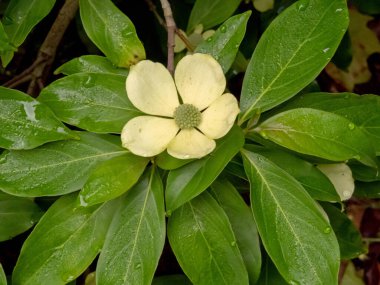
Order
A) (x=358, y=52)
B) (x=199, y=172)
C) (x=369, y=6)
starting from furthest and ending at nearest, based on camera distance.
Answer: (x=358, y=52), (x=369, y=6), (x=199, y=172)

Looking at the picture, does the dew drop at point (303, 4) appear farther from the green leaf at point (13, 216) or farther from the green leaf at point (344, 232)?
the green leaf at point (13, 216)

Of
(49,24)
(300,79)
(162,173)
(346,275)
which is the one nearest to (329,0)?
(300,79)

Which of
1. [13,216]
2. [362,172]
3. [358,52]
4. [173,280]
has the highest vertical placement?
[13,216]

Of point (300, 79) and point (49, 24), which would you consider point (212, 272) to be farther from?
point (49, 24)

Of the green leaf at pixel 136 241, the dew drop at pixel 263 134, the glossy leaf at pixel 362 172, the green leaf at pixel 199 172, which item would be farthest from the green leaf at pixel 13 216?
the glossy leaf at pixel 362 172

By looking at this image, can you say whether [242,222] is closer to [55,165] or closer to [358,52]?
[55,165]

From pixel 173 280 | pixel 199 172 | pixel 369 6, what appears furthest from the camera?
pixel 369 6

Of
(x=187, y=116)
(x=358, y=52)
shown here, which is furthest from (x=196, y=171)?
(x=358, y=52)
